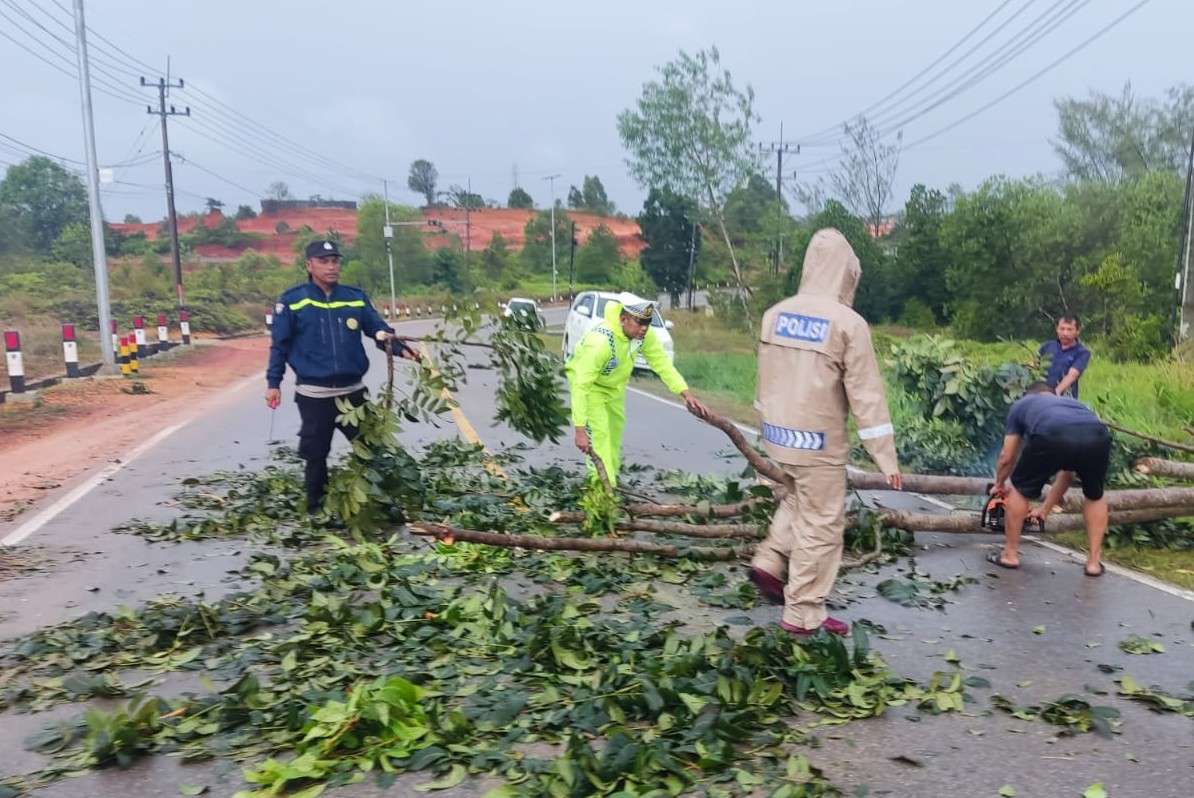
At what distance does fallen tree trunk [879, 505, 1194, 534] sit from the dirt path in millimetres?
7047

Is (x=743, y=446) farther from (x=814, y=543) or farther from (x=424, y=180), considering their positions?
(x=424, y=180)

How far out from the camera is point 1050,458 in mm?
5883

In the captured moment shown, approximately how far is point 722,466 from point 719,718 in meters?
6.36

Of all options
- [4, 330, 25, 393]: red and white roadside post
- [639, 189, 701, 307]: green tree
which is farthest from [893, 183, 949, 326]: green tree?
[4, 330, 25, 393]: red and white roadside post

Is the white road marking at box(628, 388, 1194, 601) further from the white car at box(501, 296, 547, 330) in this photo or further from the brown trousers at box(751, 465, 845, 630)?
the white car at box(501, 296, 547, 330)

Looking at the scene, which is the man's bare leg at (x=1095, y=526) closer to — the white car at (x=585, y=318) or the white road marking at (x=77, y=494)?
the white road marking at (x=77, y=494)

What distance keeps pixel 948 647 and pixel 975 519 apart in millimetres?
→ 2202

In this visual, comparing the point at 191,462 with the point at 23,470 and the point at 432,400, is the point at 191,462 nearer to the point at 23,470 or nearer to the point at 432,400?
the point at 23,470

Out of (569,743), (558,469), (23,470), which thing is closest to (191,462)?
(23,470)

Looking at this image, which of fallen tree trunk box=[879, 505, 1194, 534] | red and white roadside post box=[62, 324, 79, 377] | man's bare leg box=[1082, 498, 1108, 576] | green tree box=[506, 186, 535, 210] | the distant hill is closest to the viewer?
man's bare leg box=[1082, 498, 1108, 576]

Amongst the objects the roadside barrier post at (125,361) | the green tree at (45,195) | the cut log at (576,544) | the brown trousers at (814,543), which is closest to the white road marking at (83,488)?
the cut log at (576,544)

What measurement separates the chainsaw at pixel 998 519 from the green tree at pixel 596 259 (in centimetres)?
6622

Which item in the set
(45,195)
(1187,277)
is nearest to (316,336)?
(1187,277)

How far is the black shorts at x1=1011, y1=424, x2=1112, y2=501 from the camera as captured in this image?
582 cm
